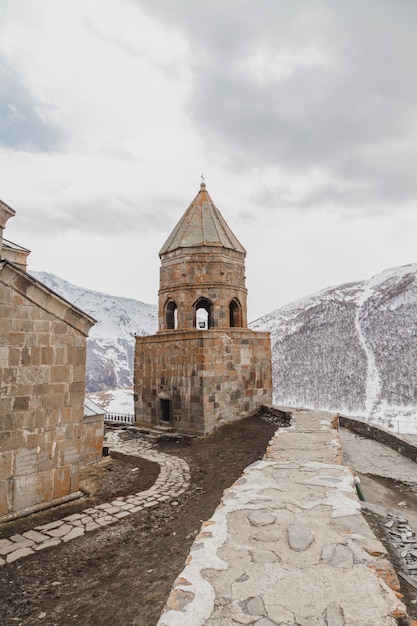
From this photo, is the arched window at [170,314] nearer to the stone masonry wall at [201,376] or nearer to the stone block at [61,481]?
the stone masonry wall at [201,376]

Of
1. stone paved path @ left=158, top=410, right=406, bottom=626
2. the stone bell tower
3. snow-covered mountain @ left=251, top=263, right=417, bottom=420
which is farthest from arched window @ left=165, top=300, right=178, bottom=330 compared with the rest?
snow-covered mountain @ left=251, top=263, right=417, bottom=420

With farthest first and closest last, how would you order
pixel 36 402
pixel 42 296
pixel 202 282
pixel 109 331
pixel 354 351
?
pixel 109 331 → pixel 354 351 → pixel 202 282 → pixel 42 296 → pixel 36 402

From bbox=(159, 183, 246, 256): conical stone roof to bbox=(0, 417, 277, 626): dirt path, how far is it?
756cm

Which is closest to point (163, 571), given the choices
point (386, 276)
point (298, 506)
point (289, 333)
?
Answer: point (298, 506)

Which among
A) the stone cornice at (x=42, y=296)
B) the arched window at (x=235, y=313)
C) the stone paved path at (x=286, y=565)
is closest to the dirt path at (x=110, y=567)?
the stone paved path at (x=286, y=565)

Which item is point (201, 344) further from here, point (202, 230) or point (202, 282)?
point (202, 230)

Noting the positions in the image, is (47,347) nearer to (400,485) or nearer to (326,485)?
(326,485)

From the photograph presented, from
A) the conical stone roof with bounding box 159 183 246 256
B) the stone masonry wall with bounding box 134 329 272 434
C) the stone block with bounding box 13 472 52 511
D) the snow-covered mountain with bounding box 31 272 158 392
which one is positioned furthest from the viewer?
the snow-covered mountain with bounding box 31 272 158 392

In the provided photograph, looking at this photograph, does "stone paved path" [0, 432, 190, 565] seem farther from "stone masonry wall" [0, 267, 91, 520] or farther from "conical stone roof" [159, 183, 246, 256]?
"conical stone roof" [159, 183, 246, 256]

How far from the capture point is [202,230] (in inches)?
495

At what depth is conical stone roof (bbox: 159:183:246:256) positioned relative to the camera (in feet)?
40.5

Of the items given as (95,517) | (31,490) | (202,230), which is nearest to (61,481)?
Result: (31,490)

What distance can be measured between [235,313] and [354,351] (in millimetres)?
45240

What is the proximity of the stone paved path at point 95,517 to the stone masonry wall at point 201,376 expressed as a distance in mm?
2744
